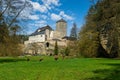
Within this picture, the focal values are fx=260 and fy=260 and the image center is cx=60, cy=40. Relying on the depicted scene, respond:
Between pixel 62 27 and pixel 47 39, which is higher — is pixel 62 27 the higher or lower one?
the higher one

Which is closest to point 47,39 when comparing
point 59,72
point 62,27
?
point 62,27

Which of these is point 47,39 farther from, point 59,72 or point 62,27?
point 59,72

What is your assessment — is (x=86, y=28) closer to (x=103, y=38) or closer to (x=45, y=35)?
(x=103, y=38)

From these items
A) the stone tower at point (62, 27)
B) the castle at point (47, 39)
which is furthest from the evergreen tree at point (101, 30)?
the stone tower at point (62, 27)

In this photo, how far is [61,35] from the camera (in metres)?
154

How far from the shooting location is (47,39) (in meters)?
146

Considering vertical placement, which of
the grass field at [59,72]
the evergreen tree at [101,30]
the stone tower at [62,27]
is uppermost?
the stone tower at [62,27]

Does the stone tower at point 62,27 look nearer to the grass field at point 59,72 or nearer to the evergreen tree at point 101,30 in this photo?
the evergreen tree at point 101,30

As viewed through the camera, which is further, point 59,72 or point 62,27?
point 62,27

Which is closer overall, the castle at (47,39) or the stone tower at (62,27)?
the castle at (47,39)

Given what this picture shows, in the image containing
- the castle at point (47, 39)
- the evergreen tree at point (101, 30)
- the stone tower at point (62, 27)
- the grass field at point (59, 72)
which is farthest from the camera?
the stone tower at point (62, 27)

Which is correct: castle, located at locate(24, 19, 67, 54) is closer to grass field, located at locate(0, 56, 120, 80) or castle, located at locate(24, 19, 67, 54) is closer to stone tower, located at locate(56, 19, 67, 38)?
stone tower, located at locate(56, 19, 67, 38)

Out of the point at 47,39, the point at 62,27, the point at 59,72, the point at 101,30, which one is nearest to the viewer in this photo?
the point at 59,72

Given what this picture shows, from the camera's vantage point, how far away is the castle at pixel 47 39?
12397 centimetres
